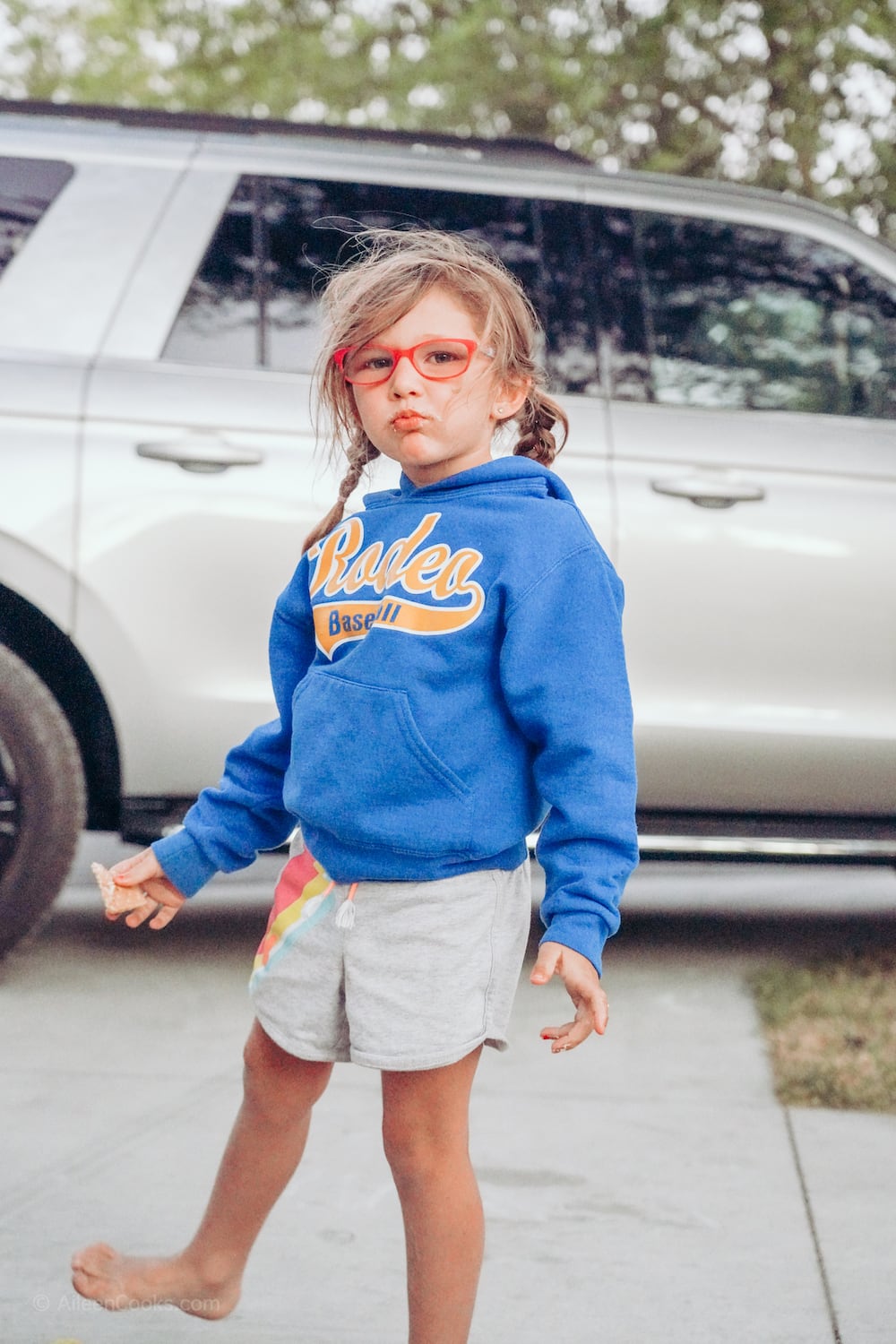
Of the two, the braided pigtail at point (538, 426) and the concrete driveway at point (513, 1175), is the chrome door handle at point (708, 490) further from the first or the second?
the braided pigtail at point (538, 426)

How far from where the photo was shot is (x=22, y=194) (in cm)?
376

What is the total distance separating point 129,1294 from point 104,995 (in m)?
1.74

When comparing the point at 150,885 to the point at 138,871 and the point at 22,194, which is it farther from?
the point at 22,194

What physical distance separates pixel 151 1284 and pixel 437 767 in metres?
0.82

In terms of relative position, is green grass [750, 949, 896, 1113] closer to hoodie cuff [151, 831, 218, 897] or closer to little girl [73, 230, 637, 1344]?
little girl [73, 230, 637, 1344]

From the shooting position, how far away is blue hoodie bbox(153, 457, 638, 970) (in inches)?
69.6

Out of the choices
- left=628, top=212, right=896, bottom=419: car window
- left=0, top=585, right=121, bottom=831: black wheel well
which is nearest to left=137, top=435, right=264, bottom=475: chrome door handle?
left=0, top=585, right=121, bottom=831: black wheel well

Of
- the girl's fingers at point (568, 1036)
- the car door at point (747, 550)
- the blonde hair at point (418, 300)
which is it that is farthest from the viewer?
the car door at point (747, 550)

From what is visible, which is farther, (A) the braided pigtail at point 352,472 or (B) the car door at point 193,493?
(B) the car door at point 193,493

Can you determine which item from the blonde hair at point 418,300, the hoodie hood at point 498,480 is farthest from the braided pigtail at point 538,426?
the hoodie hood at point 498,480

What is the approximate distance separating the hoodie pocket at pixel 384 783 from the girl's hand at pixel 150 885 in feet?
1.11

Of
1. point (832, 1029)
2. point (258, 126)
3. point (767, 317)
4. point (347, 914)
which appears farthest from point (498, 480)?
point (258, 126)

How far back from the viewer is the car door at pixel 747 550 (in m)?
3.70

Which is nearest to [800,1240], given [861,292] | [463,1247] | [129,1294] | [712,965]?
[463,1247]
